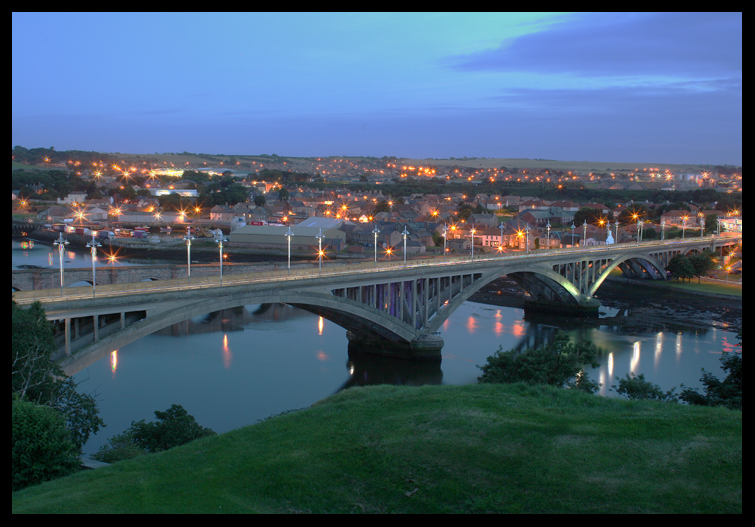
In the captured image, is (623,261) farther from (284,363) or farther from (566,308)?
(284,363)

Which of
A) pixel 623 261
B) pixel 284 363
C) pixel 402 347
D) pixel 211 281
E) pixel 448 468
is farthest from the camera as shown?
pixel 623 261

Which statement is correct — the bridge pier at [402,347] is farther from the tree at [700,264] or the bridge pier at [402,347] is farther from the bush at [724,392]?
the tree at [700,264]

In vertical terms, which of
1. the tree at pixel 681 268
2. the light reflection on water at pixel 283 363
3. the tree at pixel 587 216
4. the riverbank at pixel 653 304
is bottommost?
the light reflection on water at pixel 283 363

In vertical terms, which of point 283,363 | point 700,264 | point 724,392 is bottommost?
point 283,363

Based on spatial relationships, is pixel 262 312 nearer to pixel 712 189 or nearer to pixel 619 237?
pixel 619 237

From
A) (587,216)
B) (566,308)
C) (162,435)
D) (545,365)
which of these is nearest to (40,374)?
(162,435)

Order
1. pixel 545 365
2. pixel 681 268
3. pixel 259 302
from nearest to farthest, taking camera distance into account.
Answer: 1. pixel 545 365
2. pixel 259 302
3. pixel 681 268

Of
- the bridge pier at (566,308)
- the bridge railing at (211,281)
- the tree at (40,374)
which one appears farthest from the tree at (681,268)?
the tree at (40,374)
